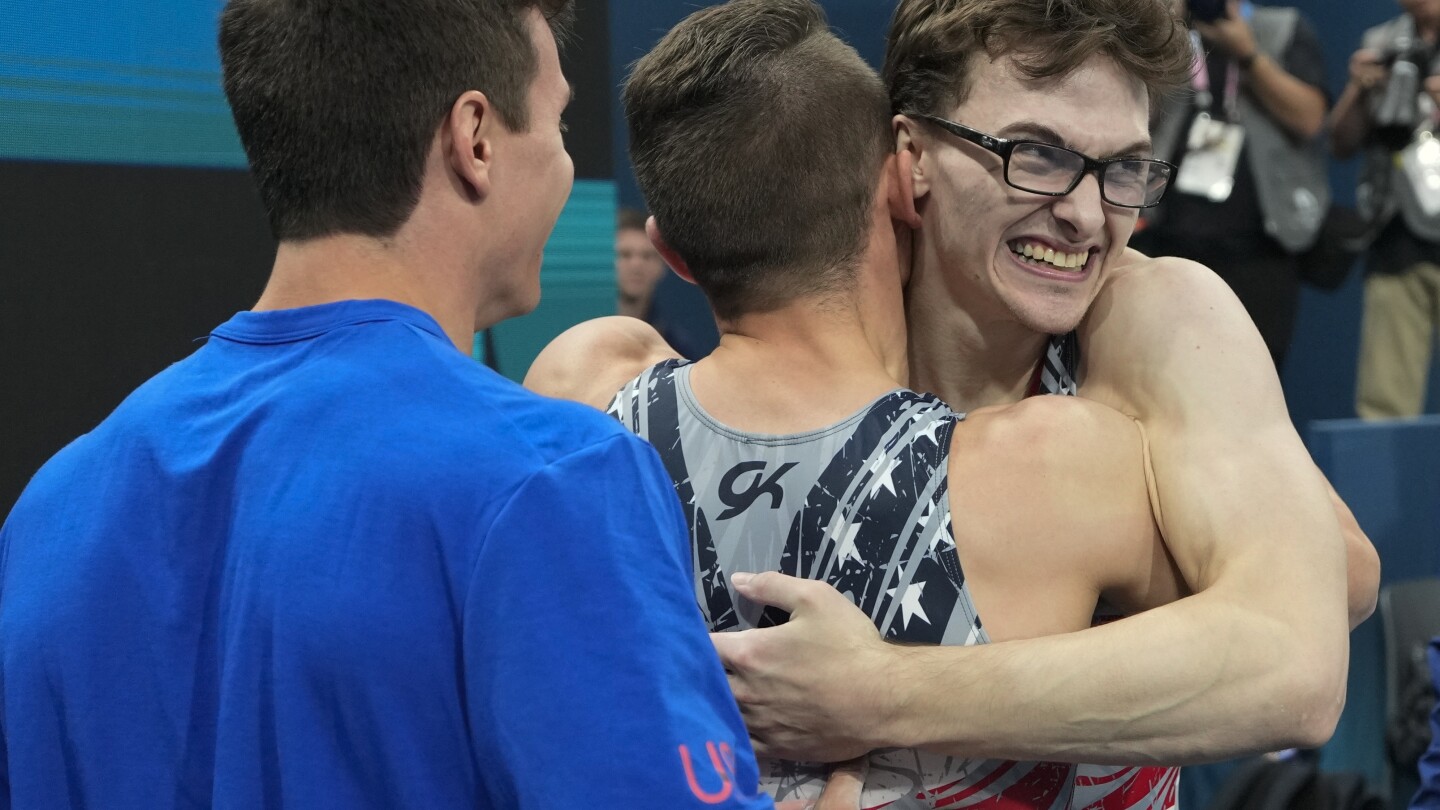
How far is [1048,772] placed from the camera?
5.57 feet

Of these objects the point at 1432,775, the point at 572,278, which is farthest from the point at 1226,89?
the point at 1432,775

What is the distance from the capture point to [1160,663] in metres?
1.57

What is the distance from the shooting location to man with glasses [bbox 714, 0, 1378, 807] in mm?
1562

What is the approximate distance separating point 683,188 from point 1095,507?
614mm

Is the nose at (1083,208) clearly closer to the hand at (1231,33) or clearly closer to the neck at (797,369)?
the neck at (797,369)

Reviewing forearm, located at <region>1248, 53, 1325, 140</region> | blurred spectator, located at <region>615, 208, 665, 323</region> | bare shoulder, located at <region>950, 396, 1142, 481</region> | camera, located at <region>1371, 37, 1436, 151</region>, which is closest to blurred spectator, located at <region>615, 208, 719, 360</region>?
blurred spectator, located at <region>615, 208, 665, 323</region>

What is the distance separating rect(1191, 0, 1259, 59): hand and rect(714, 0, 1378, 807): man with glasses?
151 inches

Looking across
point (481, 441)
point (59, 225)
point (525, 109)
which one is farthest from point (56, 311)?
point (481, 441)

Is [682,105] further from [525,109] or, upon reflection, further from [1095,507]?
[1095,507]

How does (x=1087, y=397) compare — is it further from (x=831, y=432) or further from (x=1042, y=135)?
(x=831, y=432)

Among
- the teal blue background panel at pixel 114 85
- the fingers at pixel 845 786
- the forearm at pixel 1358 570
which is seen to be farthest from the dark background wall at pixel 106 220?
the forearm at pixel 1358 570

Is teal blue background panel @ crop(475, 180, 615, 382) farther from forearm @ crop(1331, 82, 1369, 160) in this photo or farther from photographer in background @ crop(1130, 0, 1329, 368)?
forearm @ crop(1331, 82, 1369, 160)

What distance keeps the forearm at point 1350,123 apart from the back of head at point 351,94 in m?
5.32

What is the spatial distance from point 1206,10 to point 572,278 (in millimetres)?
3063
